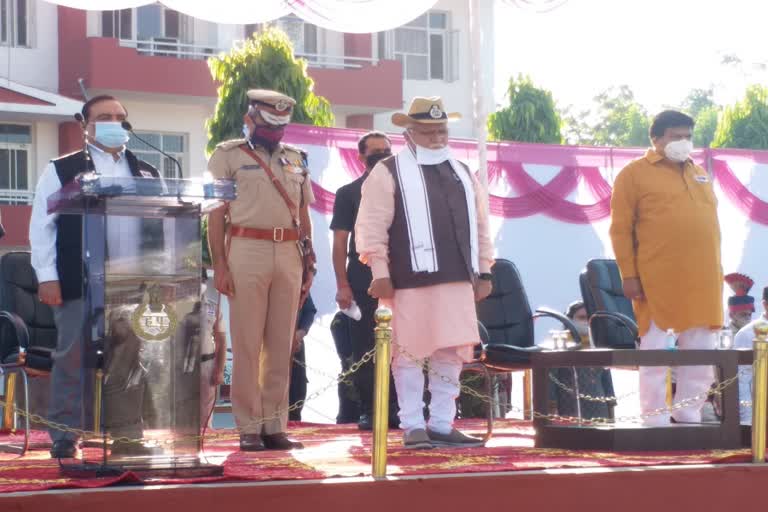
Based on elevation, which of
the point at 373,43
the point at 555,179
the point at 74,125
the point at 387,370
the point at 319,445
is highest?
the point at 373,43

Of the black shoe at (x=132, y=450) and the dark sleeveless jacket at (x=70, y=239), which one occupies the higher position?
the dark sleeveless jacket at (x=70, y=239)

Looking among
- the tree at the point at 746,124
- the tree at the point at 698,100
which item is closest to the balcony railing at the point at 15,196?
the tree at the point at 746,124

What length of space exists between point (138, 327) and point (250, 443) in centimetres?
146

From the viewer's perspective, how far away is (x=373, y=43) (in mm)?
27891

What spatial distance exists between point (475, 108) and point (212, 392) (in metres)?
5.39

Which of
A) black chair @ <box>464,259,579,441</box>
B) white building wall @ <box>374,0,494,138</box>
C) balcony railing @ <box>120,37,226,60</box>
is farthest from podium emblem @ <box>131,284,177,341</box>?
white building wall @ <box>374,0,494,138</box>

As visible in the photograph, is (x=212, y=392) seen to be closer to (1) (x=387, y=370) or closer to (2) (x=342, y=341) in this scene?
(1) (x=387, y=370)

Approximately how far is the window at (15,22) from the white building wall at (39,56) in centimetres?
9

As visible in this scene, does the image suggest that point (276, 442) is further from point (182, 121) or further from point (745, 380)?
point (182, 121)

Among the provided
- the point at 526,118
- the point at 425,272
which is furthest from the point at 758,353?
the point at 526,118

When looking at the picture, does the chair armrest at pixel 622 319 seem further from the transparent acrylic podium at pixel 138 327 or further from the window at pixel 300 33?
the window at pixel 300 33

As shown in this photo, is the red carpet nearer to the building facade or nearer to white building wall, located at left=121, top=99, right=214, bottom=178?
the building facade

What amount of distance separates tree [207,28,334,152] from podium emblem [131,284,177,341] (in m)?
10.3

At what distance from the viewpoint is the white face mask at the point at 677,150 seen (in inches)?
325
